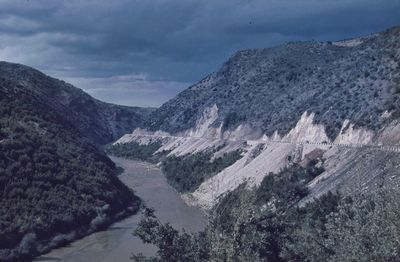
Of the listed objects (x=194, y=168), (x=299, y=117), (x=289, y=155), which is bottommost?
(x=194, y=168)

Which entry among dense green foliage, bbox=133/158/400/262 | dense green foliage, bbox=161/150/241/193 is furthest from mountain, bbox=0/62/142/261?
dense green foliage, bbox=133/158/400/262

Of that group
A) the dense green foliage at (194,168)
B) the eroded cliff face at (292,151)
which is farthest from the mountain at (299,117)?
the dense green foliage at (194,168)

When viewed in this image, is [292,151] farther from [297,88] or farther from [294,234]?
[294,234]

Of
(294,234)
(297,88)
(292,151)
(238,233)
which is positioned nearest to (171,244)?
(294,234)

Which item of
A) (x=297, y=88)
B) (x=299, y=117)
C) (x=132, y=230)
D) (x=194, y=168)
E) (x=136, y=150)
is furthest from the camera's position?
(x=136, y=150)

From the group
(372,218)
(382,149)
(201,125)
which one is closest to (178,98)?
(201,125)

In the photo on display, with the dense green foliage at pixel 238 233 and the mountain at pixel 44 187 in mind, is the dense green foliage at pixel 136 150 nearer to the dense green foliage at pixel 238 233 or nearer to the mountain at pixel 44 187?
the mountain at pixel 44 187
